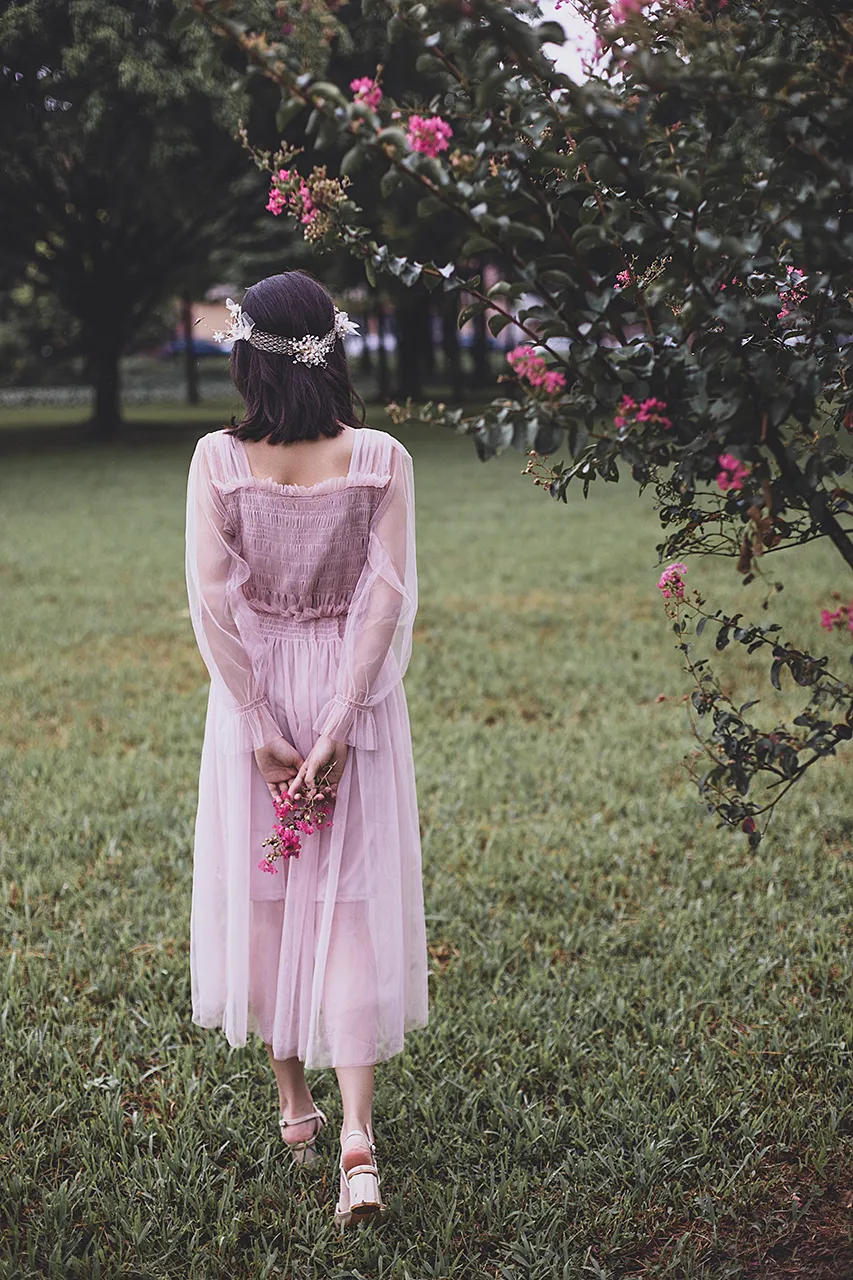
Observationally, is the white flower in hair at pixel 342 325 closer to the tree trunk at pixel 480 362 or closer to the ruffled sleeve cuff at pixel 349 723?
the ruffled sleeve cuff at pixel 349 723

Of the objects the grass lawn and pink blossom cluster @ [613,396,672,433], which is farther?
the grass lawn

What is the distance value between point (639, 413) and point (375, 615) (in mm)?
987

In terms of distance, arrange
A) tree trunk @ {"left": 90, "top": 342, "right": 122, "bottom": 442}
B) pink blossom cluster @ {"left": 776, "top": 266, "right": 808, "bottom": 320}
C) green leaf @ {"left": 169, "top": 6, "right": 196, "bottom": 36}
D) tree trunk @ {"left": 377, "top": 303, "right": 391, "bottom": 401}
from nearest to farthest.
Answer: green leaf @ {"left": 169, "top": 6, "right": 196, "bottom": 36}
pink blossom cluster @ {"left": 776, "top": 266, "right": 808, "bottom": 320}
tree trunk @ {"left": 90, "top": 342, "right": 122, "bottom": 442}
tree trunk @ {"left": 377, "top": 303, "right": 391, "bottom": 401}

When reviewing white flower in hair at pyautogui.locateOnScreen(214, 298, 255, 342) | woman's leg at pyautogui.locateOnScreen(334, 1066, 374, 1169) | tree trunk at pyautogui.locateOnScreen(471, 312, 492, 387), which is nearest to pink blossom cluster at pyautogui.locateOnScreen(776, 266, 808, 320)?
white flower in hair at pyautogui.locateOnScreen(214, 298, 255, 342)

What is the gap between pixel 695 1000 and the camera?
3326 millimetres

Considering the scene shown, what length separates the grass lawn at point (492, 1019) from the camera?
2479mm

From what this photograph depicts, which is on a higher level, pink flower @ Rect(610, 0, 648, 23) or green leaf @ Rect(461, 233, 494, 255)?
pink flower @ Rect(610, 0, 648, 23)

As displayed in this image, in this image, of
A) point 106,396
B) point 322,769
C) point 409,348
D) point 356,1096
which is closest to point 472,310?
point 322,769

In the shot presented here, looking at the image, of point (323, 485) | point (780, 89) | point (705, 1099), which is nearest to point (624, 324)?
point (780, 89)

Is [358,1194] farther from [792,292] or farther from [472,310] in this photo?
[792,292]

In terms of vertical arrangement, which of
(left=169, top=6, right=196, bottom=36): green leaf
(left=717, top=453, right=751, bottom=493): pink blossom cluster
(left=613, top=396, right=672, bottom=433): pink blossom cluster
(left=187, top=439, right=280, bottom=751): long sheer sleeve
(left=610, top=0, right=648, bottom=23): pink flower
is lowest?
(left=187, top=439, right=280, bottom=751): long sheer sleeve

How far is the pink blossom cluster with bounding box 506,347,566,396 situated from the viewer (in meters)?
1.66

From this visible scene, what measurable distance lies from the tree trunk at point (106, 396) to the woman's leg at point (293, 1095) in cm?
2045

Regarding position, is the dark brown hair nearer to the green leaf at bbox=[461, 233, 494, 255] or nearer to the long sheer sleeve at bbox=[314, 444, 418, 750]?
the long sheer sleeve at bbox=[314, 444, 418, 750]
